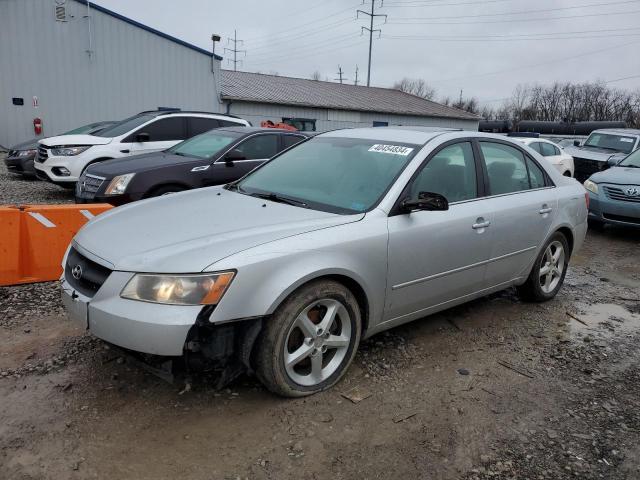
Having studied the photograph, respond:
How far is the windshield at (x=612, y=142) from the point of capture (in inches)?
534

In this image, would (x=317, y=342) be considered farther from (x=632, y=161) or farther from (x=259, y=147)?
(x=632, y=161)

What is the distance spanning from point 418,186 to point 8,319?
3348 mm

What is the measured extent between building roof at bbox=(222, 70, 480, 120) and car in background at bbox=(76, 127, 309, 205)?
54.3 feet

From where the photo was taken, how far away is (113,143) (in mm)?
9398

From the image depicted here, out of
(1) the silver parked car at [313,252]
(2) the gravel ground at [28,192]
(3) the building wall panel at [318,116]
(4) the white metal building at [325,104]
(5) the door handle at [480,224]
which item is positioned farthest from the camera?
(4) the white metal building at [325,104]

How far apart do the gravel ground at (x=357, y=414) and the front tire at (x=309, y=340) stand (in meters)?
0.13

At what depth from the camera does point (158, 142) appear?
9.66 meters

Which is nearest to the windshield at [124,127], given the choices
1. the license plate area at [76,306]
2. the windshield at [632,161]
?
the license plate area at [76,306]

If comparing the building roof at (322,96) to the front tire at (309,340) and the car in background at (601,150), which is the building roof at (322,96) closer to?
the car in background at (601,150)

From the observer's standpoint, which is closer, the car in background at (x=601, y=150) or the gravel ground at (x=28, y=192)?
the gravel ground at (x=28, y=192)

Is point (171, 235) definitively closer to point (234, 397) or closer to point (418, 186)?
point (234, 397)

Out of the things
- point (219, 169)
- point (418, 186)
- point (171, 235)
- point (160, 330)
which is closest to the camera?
point (160, 330)

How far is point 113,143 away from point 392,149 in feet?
23.2

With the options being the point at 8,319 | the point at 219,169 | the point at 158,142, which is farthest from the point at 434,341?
the point at 158,142
